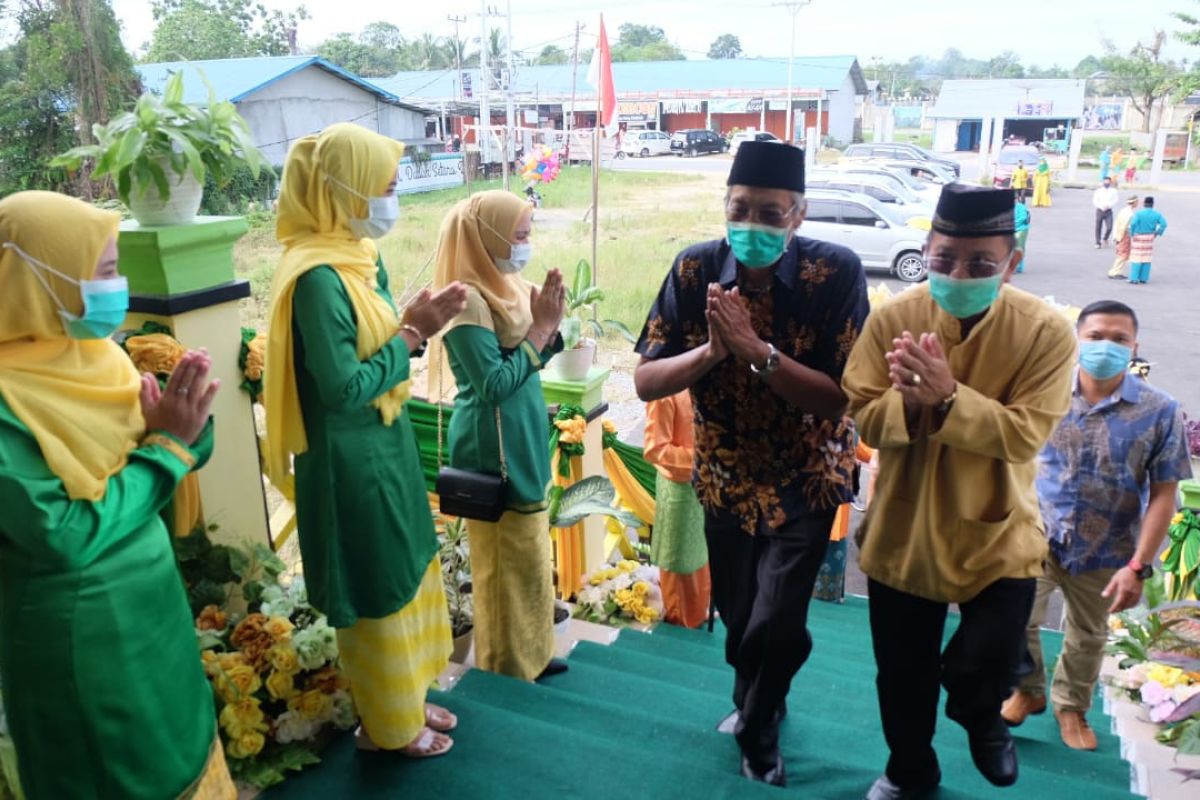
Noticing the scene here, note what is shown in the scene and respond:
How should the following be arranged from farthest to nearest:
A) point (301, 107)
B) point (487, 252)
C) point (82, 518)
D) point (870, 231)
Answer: point (870, 231), point (301, 107), point (487, 252), point (82, 518)

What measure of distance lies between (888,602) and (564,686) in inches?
46.8

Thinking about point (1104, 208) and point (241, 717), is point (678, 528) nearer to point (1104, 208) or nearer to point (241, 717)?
point (241, 717)

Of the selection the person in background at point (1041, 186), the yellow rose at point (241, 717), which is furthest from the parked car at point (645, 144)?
the yellow rose at point (241, 717)

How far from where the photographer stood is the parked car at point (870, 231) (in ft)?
A: 39.9

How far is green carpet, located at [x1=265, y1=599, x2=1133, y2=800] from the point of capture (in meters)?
2.04

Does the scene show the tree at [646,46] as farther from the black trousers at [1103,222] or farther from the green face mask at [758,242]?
the green face mask at [758,242]

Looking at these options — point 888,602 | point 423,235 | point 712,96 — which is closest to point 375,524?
point 888,602

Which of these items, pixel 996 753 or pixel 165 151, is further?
pixel 165 151

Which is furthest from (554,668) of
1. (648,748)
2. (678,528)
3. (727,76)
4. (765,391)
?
(727,76)

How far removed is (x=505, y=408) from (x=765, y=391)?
774mm

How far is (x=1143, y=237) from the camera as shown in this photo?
12.4 metres

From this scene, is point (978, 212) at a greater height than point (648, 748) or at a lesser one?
greater

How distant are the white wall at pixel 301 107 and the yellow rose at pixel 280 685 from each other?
8.16 ft

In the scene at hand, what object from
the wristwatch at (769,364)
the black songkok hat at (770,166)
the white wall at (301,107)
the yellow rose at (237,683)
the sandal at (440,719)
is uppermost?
the white wall at (301,107)
